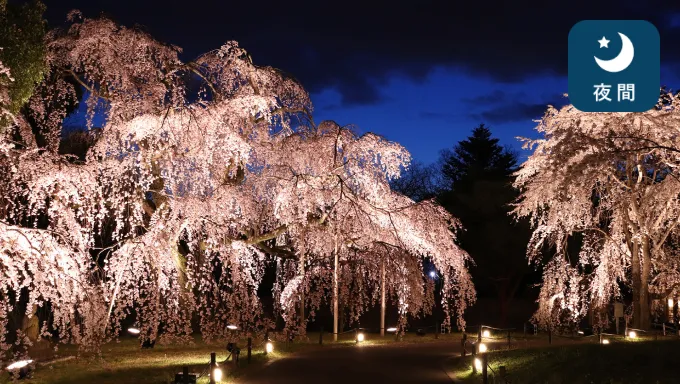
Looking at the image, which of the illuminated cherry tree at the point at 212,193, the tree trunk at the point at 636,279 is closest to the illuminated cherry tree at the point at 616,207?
the tree trunk at the point at 636,279

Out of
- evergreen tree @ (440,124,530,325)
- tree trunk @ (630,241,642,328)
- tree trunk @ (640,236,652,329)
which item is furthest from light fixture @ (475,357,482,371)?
evergreen tree @ (440,124,530,325)

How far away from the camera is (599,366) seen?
43.5 ft

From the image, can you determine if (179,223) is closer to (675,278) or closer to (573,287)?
(573,287)

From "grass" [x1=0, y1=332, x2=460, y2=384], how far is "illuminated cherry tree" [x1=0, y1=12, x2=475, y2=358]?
0.76m

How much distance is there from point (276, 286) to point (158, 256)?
5699mm

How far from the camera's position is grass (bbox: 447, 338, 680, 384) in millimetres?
12242

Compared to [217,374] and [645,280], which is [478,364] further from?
[645,280]

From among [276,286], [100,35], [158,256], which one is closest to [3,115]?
[158,256]

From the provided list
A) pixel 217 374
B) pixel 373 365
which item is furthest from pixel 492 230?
pixel 217 374

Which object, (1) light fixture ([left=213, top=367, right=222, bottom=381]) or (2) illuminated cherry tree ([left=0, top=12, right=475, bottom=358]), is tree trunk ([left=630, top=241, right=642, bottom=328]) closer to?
(2) illuminated cherry tree ([left=0, top=12, right=475, bottom=358])

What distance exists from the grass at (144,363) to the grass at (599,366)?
5.67m

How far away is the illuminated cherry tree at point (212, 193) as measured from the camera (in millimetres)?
16562

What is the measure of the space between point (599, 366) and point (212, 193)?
1026 cm

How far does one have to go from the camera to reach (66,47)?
1997 centimetres
